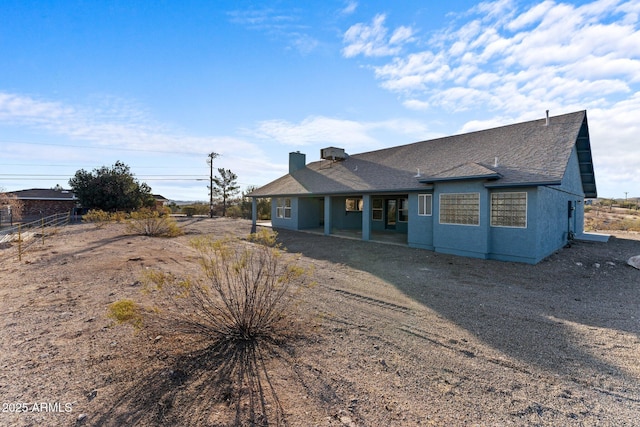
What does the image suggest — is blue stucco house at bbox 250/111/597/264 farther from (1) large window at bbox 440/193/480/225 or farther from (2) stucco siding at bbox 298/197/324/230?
(2) stucco siding at bbox 298/197/324/230

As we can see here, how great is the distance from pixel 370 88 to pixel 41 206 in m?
39.0

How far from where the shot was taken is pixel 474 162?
456 inches

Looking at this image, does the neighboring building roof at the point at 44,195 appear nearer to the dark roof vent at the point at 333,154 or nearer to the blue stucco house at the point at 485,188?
the dark roof vent at the point at 333,154

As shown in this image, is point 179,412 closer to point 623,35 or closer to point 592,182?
point 623,35

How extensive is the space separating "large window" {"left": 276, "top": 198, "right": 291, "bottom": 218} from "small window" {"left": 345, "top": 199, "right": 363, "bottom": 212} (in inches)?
157

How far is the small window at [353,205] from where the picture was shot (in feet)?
62.2

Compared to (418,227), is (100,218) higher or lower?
higher

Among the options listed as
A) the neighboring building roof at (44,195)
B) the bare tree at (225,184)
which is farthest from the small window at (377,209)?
the neighboring building roof at (44,195)

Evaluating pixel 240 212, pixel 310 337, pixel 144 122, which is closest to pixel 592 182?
pixel 310 337

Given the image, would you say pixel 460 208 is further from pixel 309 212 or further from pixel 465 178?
pixel 309 212

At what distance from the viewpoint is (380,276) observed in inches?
321

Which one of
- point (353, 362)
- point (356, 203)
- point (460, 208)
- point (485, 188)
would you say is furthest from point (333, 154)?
point (353, 362)

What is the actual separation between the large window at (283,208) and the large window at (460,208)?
1105 cm

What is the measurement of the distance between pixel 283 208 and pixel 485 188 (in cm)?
1319
